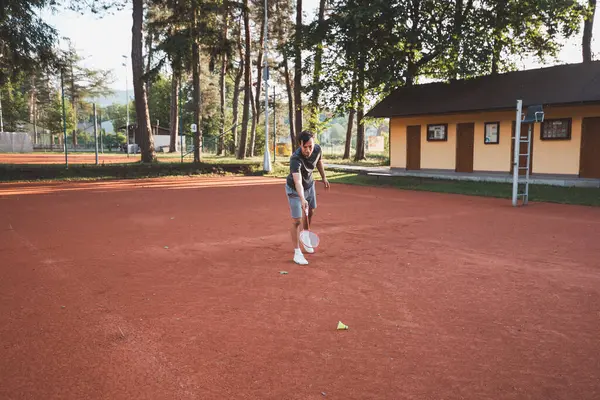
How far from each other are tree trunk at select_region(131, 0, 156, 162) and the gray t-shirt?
20.5 metres

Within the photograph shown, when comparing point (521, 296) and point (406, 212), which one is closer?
point (521, 296)

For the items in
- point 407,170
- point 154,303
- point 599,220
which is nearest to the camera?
point 154,303

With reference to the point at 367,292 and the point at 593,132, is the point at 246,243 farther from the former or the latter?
the point at 593,132

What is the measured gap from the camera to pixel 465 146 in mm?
22844

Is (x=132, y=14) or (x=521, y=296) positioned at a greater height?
(x=132, y=14)

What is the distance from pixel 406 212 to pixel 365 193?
526cm

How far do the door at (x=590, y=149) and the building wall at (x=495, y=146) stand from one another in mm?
170

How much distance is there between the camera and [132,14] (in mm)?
25359

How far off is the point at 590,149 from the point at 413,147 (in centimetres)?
860

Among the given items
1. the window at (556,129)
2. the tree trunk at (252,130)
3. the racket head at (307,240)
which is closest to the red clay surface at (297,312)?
the racket head at (307,240)

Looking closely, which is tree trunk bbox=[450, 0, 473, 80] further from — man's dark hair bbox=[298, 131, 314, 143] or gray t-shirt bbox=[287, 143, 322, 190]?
man's dark hair bbox=[298, 131, 314, 143]

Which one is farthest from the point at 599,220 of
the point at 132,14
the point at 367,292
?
the point at 132,14

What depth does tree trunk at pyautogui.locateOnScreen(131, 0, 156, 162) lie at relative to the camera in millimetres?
25094

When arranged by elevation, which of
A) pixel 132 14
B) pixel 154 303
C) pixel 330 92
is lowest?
pixel 154 303
